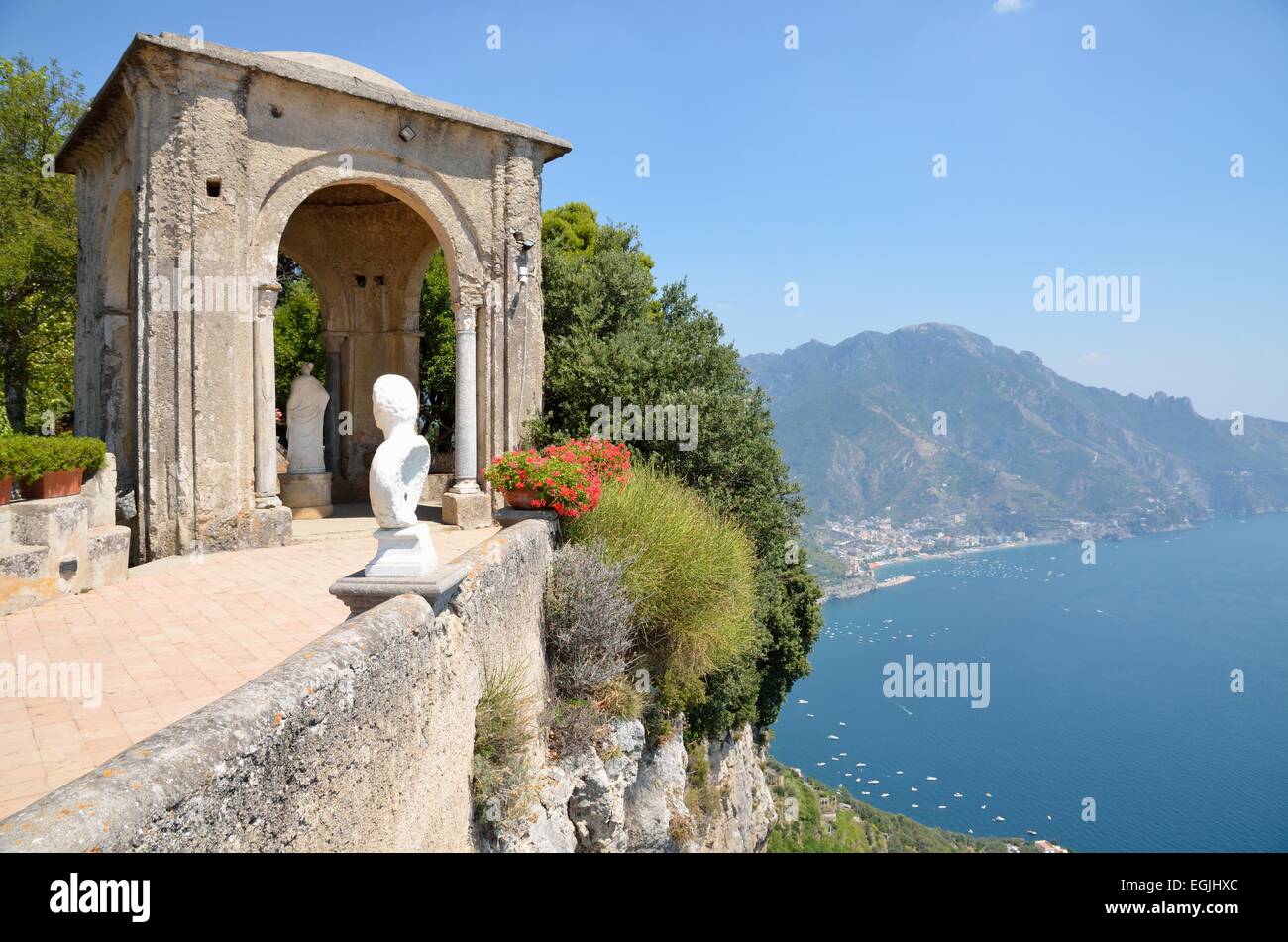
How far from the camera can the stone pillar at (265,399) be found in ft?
35.1

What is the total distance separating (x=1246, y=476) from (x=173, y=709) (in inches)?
9217

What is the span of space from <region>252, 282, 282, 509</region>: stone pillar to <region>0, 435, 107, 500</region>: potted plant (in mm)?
2208

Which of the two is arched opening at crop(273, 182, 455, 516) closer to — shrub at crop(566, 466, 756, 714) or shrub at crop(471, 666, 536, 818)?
shrub at crop(566, 466, 756, 714)

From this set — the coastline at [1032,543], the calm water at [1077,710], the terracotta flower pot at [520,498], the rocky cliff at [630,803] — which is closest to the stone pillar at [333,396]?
the terracotta flower pot at [520,498]

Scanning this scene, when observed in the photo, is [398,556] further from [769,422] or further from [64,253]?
[64,253]

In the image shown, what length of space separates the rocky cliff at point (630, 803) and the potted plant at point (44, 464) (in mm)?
5687

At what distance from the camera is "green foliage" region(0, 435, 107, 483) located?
7.86 meters

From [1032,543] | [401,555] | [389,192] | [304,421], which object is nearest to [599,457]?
[401,555]

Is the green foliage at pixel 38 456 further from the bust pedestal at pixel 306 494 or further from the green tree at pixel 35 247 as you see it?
the green tree at pixel 35 247

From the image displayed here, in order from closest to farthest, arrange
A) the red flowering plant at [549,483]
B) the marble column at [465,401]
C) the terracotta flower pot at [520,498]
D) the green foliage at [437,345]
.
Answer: the red flowering plant at [549,483]
the terracotta flower pot at [520,498]
the marble column at [465,401]
the green foliage at [437,345]

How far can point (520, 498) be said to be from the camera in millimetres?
9453

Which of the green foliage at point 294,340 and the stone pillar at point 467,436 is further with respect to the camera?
the green foliage at point 294,340
